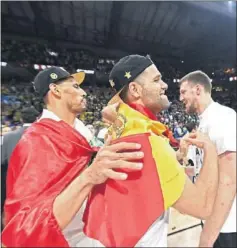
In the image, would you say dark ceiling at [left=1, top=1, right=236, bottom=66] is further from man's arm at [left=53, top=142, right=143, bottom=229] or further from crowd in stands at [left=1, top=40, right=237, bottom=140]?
man's arm at [left=53, top=142, right=143, bottom=229]

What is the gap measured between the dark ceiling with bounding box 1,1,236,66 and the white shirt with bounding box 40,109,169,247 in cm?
33

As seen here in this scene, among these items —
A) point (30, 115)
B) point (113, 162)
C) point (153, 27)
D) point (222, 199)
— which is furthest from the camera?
point (153, 27)

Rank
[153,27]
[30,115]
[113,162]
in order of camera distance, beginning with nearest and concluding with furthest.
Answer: [113,162] < [30,115] < [153,27]

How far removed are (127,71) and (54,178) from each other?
19 centimetres

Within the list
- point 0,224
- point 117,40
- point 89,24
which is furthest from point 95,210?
point 89,24

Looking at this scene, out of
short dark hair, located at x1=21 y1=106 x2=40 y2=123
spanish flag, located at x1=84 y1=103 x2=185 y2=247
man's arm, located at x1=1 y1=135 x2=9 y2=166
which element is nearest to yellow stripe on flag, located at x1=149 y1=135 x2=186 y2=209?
spanish flag, located at x1=84 y1=103 x2=185 y2=247

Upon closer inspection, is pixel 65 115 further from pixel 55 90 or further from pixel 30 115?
pixel 30 115

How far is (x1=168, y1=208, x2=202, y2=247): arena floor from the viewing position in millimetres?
455

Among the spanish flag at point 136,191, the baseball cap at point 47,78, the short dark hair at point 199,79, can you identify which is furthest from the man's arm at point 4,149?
the short dark hair at point 199,79

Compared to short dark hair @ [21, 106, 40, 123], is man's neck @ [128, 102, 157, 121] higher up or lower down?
lower down

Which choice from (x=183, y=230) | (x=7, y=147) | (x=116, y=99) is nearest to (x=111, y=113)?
(x=116, y=99)

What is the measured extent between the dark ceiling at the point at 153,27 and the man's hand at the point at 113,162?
0.30 m

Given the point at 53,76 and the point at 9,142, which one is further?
the point at 9,142

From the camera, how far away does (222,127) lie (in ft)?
1.62
